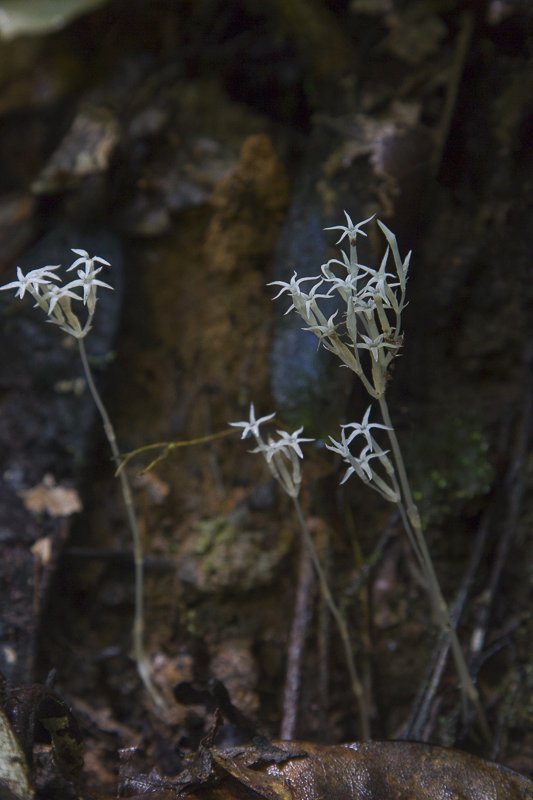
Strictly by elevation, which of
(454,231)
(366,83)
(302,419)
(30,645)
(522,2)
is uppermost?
(522,2)

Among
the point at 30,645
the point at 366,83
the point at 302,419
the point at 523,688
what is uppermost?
the point at 366,83

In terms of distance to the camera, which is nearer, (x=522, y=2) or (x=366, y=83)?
(x=522, y=2)

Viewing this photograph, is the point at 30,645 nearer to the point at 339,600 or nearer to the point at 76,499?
the point at 76,499

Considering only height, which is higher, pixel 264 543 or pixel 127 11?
pixel 127 11

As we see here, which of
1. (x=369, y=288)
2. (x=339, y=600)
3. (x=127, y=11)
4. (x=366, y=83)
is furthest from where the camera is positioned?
(x=127, y=11)

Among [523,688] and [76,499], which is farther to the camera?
[76,499]

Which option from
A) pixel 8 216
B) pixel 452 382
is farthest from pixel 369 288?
pixel 8 216

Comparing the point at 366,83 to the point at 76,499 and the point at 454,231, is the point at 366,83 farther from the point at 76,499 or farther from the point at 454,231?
the point at 76,499

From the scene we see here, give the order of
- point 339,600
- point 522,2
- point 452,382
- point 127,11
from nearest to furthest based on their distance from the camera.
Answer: point 339,600 < point 452,382 < point 522,2 < point 127,11

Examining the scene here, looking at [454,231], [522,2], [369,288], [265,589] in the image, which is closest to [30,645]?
[265,589]
